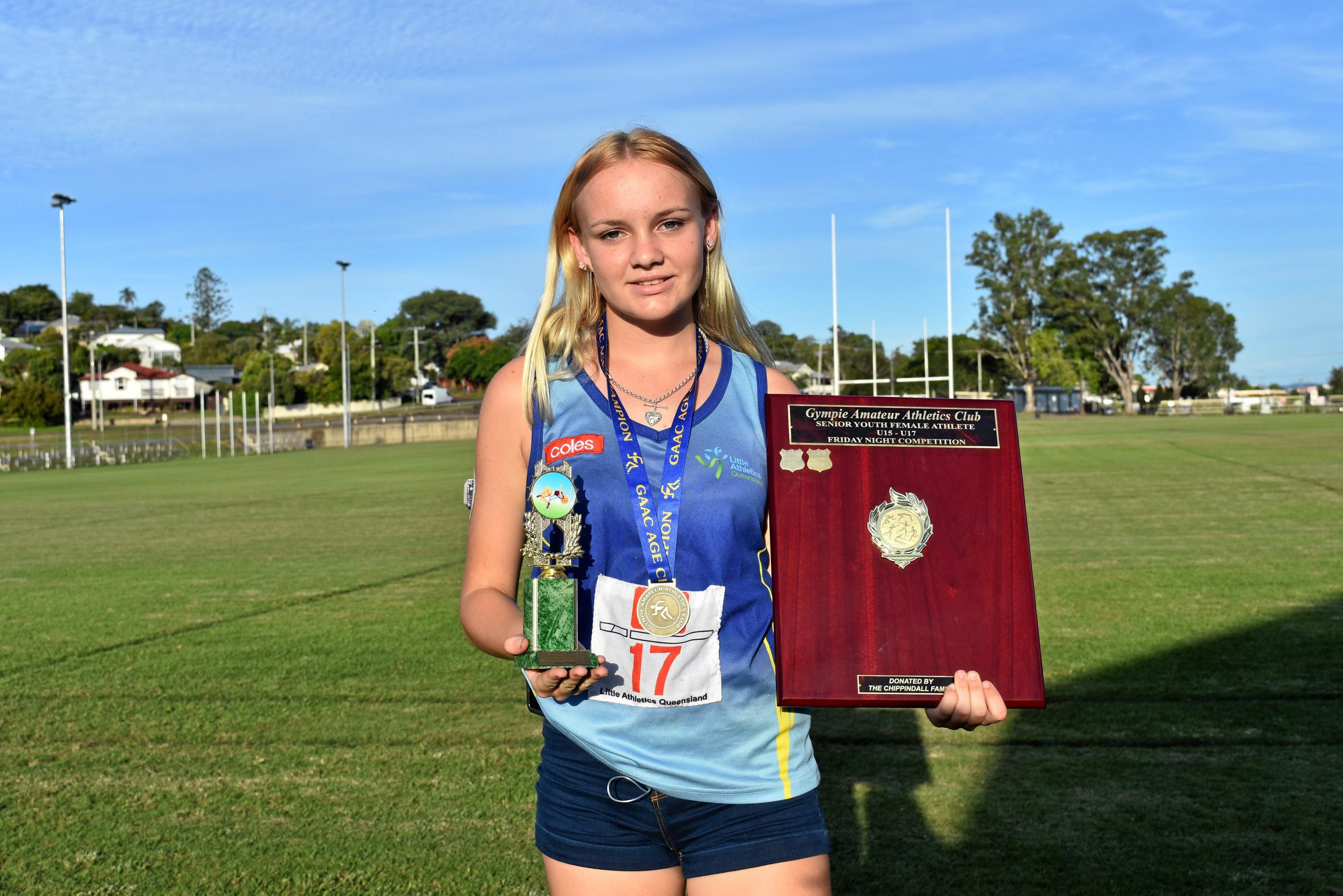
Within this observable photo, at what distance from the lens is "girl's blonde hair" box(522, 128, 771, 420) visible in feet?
7.64

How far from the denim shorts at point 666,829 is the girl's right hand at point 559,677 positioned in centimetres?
28

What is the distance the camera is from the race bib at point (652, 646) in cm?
217

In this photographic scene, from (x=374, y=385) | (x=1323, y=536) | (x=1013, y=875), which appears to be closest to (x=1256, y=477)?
(x=1323, y=536)

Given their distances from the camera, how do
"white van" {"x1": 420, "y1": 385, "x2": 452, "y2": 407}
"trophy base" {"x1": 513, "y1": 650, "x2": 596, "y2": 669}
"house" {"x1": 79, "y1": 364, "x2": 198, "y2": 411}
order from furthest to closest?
"white van" {"x1": 420, "y1": 385, "x2": 452, "y2": 407} → "house" {"x1": 79, "y1": 364, "x2": 198, "y2": 411} → "trophy base" {"x1": 513, "y1": 650, "x2": 596, "y2": 669}

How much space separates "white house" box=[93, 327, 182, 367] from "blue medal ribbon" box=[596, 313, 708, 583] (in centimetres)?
13649

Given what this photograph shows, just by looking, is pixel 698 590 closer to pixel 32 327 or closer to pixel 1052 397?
pixel 1052 397

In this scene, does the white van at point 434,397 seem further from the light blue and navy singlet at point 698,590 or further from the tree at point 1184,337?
the light blue and navy singlet at point 698,590

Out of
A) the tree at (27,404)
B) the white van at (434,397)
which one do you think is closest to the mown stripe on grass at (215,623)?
the tree at (27,404)

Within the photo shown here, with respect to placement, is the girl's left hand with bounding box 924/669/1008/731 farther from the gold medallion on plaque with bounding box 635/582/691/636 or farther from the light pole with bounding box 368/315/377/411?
the light pole with bounding box 368/315/377/411

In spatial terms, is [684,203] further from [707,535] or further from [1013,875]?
[1013,875]

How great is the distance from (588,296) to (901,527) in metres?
0.79

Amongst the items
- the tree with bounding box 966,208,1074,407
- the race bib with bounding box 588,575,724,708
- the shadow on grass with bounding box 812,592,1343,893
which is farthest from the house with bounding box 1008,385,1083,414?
the race bib with bounding box 588,575,724,708

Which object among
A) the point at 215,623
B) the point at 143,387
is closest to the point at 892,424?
the point at 215,623

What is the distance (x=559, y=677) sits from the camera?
6.32 ft
